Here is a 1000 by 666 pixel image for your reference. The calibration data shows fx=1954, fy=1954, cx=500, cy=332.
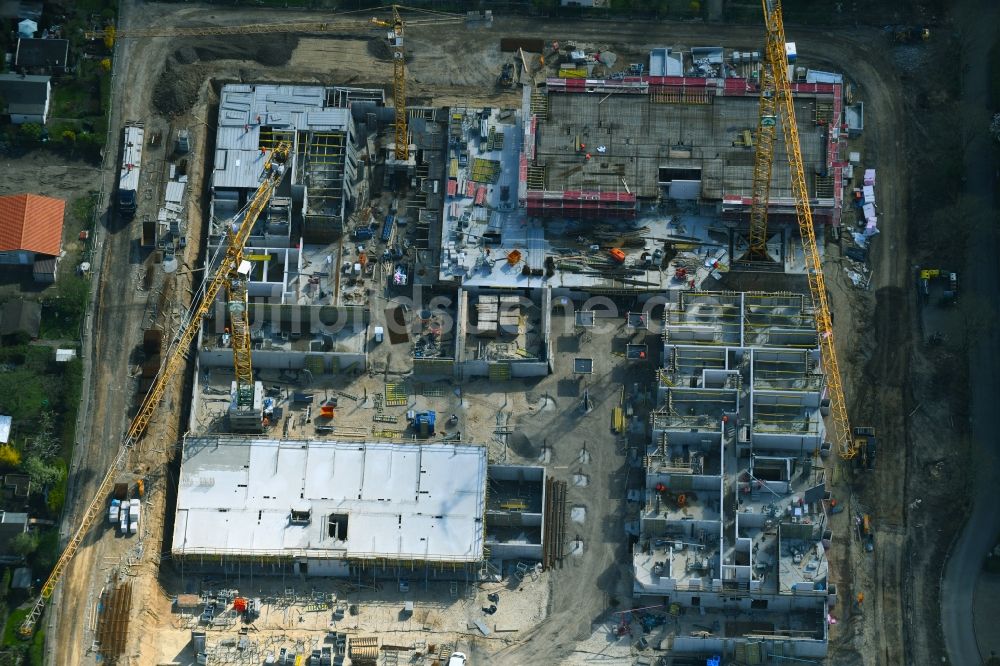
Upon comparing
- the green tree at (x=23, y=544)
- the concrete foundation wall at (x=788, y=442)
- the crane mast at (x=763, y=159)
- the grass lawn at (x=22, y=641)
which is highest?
the crane mast at (x=763, y=159)

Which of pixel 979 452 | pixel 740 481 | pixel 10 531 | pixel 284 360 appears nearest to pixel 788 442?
pixel 740 481

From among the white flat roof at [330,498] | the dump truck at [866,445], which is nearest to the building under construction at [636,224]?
the dump truck at [866,445]

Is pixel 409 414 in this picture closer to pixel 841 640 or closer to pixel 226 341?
pixel 226 341

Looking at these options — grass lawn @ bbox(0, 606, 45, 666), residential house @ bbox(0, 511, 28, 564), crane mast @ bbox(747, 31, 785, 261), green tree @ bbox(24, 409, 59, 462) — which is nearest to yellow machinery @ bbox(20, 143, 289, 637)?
grass lawn @ bbox(0, 606, 45, 666)

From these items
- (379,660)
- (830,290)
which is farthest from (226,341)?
(830,290)

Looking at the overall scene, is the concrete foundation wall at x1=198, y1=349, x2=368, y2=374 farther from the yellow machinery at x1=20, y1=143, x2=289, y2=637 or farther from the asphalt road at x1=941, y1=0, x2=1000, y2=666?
the asphalt road at x1=941, y1=0, x2=1000, y2=666

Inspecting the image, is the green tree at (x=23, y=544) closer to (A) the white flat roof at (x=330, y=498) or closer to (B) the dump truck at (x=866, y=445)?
(A) the white flat roof at (x=330, y=498)
